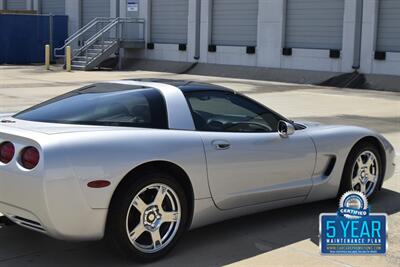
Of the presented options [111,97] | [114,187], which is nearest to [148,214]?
[114,187]

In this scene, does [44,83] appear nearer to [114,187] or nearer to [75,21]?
[75,21]

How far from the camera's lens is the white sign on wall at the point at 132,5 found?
3212cm

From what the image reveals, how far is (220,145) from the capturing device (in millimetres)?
4883

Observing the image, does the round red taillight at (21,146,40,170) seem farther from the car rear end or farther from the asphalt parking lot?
the asphalt parking lot

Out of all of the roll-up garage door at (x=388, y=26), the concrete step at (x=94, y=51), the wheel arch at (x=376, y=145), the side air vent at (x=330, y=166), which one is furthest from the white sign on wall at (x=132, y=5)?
the side air vent at (x=330, y=166)

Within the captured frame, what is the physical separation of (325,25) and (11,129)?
69.3 ft

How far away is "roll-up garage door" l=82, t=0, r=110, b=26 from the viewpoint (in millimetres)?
34344

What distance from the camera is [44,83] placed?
21.9 metres

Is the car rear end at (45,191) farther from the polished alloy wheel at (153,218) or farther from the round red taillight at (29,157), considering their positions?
the polished alloy wheel at (153,218)

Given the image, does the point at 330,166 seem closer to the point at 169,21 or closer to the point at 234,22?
the point at 234,22

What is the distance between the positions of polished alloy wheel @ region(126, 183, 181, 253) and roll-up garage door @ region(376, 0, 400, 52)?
19.1 metres

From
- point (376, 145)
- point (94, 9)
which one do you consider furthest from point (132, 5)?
point (376, 145)

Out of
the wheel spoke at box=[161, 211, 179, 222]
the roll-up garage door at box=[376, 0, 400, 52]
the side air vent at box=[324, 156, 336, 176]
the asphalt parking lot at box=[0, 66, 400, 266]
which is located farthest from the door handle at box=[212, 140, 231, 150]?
the roll-up garage door at box=[376, 0, 400, 52]

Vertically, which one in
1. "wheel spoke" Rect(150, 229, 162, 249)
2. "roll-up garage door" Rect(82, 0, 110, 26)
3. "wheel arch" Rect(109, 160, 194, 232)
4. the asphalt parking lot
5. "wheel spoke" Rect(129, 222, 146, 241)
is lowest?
the asphalt parking lot
